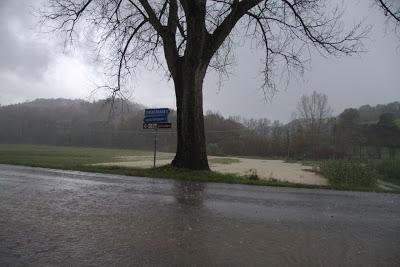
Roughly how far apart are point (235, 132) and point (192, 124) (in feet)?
178

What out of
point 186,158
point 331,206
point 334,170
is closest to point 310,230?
point 331,206

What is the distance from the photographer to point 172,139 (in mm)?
76938

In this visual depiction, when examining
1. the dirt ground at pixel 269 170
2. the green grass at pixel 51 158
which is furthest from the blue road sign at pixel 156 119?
the dirt ground at pixel 269 170

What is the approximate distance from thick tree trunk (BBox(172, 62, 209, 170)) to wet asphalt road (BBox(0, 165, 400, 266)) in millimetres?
5335

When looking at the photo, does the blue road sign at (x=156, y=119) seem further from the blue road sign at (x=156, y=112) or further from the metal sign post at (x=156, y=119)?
the blue road sign at (x=156, y=112)

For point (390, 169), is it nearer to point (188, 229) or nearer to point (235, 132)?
point (188, 229)

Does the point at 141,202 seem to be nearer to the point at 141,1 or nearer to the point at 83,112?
the point at 141,1

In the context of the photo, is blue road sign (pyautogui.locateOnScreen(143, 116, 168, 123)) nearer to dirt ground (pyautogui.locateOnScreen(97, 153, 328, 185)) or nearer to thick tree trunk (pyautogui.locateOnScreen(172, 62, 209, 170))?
thick tree trunk (pyautogui.locateOnScreen(172, 62, 209, 170))

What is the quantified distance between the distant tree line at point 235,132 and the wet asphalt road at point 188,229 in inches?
385

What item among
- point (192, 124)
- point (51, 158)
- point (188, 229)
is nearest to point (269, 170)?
point (192, 124)

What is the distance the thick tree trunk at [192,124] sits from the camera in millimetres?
14148

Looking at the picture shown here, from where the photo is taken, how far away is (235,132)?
6819cm

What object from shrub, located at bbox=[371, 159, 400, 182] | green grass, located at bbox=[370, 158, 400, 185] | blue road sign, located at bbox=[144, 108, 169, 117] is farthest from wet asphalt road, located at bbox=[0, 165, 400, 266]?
shrub, located at bbox=[371, 159, 400, 182]

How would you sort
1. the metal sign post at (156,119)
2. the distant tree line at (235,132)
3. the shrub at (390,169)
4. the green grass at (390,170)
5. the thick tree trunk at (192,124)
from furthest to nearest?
the distant tree line at (235,132) < the shrub at (390,169) < the green grass at (390,170) < the metal sign post at (156,119) < the thick tree trunk at (192,124)
